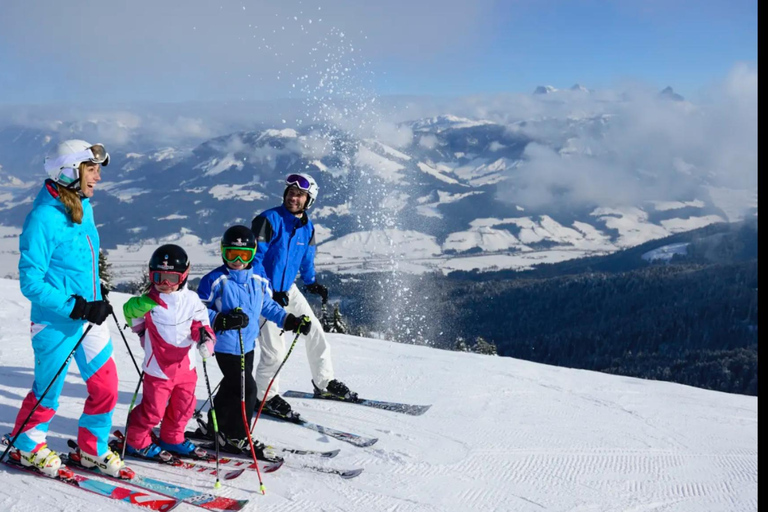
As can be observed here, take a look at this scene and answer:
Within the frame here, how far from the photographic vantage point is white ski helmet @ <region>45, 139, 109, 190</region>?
3506 mm

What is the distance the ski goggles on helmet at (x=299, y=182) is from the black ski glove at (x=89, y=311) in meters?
2.44

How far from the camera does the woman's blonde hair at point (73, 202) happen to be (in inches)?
139

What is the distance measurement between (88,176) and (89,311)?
83 centimetres

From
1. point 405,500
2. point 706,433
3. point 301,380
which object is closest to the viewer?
point 405,500

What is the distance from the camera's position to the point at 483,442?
567 cm

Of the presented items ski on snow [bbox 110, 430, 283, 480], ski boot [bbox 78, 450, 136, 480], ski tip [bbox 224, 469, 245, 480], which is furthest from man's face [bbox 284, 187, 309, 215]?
ski boot [bbox 78, 450, 136, 480]

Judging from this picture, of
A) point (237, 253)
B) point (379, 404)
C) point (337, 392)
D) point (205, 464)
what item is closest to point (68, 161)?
point (237, 253)

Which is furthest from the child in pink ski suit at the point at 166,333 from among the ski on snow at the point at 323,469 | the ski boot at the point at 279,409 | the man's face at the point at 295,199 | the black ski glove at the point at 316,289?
the black ski glove at the point at 316,289

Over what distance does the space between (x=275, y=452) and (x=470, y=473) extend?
61.7 inches

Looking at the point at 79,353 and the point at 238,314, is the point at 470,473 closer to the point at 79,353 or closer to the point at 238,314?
the point at 238,314

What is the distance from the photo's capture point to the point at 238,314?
423cm

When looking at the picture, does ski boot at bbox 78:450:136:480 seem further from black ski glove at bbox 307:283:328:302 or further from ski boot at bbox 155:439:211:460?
black ski glove at bbox 307:283:328:302

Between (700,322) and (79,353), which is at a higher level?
(79,353)

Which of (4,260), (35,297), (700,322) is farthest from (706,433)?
(4,260)
